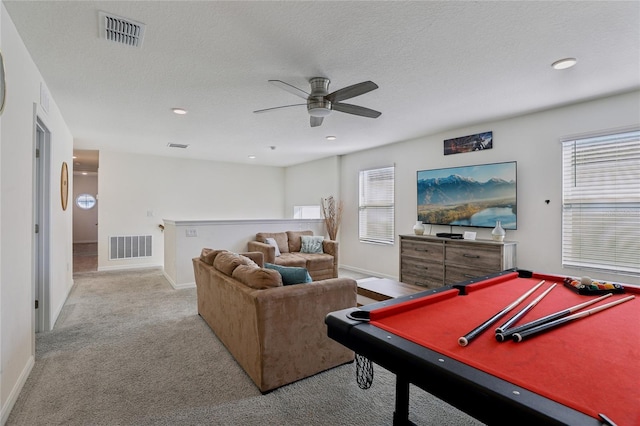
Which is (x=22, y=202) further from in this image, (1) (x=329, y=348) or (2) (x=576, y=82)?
(2) (x=576, y=82)

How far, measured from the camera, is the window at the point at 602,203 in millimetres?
2994

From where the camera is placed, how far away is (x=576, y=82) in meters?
2.78

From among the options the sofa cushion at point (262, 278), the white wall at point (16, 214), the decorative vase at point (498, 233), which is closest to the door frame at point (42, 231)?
the white wall at point (16, 214)

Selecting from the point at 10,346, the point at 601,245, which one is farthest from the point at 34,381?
the point at 601,245

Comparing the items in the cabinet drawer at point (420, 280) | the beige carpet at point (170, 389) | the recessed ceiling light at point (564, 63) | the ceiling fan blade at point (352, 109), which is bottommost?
the beige carpet at point (170, 389)

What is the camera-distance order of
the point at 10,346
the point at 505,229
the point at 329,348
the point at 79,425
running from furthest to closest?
the point at 505,229 < the point at 329,348 < the point at 10,346 < the point at 79,425

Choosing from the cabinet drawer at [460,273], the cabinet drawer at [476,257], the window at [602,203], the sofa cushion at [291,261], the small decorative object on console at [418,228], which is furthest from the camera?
the sofa cushion at [291,261]

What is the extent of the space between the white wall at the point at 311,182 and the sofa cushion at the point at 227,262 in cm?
397

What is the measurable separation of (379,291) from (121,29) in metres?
3.06

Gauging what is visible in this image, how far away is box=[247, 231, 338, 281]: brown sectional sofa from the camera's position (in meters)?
4.92

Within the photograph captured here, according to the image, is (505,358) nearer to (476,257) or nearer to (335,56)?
(335,56)

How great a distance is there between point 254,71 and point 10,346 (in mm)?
2551

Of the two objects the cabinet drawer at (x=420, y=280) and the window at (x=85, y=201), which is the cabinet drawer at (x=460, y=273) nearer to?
the cabinet drawer at (x=420, y=280)

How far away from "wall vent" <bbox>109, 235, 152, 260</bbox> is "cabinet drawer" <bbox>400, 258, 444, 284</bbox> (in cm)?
532
